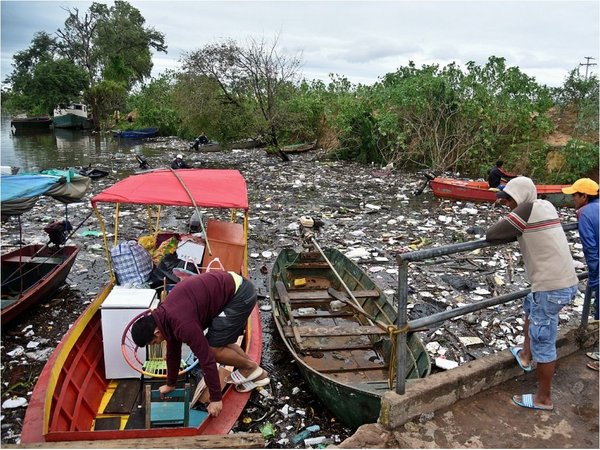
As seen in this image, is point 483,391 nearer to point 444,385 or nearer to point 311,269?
point 444,385

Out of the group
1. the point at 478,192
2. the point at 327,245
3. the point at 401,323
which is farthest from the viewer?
the point at 478,192

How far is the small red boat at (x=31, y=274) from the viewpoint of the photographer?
584cm

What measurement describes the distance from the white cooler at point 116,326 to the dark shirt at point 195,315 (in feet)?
2.53

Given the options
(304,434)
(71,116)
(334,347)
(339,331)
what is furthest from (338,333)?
(71,116)

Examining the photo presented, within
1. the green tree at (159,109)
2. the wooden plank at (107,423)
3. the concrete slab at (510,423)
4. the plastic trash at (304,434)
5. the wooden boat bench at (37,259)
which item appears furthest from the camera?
the green tree at (159,109)

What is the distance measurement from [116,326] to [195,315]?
1.23m

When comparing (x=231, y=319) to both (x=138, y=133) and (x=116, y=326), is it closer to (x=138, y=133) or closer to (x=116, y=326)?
(x=116, y=326)

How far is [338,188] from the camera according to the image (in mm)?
14828

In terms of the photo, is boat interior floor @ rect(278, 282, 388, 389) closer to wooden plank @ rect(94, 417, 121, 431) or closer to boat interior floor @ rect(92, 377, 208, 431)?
boat interior floor @ rect(92, 377, 208, 431)

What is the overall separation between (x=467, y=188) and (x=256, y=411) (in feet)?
31.6

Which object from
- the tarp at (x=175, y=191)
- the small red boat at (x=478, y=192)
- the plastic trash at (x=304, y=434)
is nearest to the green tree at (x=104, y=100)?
the small red boat at (x=478, y=192)

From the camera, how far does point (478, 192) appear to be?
12070 mm

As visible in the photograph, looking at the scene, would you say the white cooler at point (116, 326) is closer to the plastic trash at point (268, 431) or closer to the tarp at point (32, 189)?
the plastic trash at point (268, 431)

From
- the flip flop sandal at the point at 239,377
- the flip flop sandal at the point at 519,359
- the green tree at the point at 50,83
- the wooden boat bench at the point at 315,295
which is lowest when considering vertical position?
the flip flop sandal at the point at 239,377
